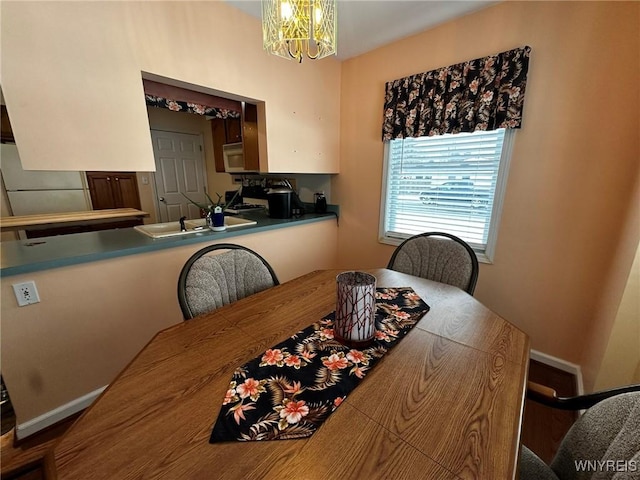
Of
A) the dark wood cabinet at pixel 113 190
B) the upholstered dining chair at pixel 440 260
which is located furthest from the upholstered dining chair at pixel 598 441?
the dark wood cabinet at pixel 113 190

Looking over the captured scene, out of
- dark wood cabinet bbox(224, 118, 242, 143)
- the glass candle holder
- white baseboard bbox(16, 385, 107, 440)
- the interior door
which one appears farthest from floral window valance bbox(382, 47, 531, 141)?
the interior door

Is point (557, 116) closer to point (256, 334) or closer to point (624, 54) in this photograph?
point (624, 54)

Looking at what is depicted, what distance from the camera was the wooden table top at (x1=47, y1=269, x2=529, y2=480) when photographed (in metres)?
0.52

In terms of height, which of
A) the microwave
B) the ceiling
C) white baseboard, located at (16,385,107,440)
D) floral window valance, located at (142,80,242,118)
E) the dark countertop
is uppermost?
the ceiling

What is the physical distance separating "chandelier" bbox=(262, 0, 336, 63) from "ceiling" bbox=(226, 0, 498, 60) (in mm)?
876

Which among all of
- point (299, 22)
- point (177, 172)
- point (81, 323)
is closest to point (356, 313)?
point (299, 22)

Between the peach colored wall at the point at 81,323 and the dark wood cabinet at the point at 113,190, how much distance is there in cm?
305

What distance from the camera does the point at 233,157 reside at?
3.14 metres

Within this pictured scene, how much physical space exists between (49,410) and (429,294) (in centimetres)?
210

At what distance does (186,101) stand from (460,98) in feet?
6.32

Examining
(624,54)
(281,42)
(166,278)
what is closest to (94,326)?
(166,278)

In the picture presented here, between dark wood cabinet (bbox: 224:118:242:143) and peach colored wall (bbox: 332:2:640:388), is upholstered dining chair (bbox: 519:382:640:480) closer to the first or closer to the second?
peach colored wall (bbox: 332:2:640:388)

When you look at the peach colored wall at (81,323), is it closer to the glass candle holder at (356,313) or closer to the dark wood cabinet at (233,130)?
the glass candle holder at (356,313)

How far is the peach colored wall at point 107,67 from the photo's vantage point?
1.18 meters
